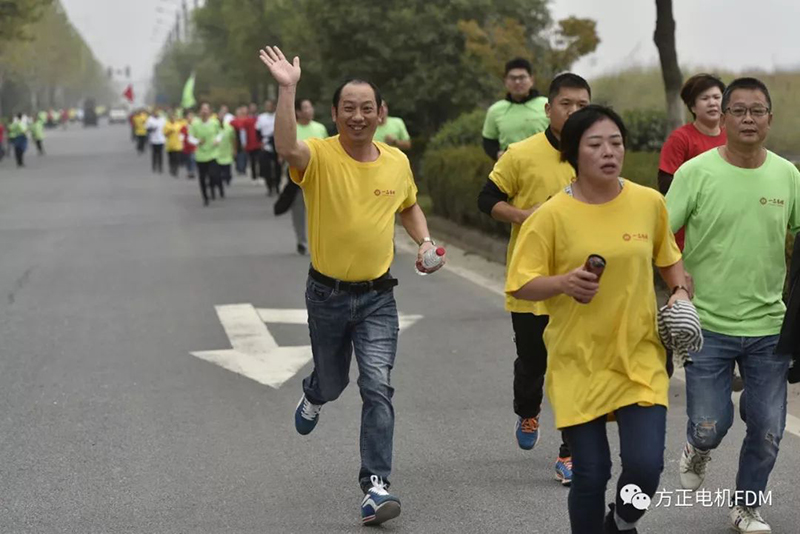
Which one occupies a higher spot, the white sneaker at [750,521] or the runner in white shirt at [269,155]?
the white sneaker at [750,521]

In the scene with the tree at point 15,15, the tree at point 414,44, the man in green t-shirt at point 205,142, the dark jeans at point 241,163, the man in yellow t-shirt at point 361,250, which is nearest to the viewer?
the man in yellow t-shirt at point 361,250

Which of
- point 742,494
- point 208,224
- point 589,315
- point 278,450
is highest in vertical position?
point 589,315

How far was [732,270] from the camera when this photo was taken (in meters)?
5.29

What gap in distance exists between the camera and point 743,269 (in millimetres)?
5285

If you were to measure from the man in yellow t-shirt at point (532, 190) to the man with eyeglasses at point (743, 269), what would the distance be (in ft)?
3.30

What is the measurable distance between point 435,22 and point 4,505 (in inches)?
878

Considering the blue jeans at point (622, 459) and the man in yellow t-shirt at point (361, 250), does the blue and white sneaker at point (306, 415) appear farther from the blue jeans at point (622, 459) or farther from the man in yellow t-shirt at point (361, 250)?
the blue jeans at point (622, 459)

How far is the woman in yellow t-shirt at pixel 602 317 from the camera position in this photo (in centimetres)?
448

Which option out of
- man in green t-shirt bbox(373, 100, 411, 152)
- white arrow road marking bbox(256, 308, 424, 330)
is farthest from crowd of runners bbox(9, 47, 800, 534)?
man in green t-shirt bbox(373, 100, 411, 152)

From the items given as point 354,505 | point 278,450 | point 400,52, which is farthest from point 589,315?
point 400,52

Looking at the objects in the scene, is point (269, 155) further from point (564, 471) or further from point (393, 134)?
point (564, 471)

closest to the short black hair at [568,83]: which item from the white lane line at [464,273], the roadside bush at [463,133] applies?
the white lane line at [464,273]

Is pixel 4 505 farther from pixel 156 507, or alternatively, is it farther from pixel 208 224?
pixel 208 224

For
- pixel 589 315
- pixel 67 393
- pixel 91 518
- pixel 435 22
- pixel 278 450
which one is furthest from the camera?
pixel 435 22
